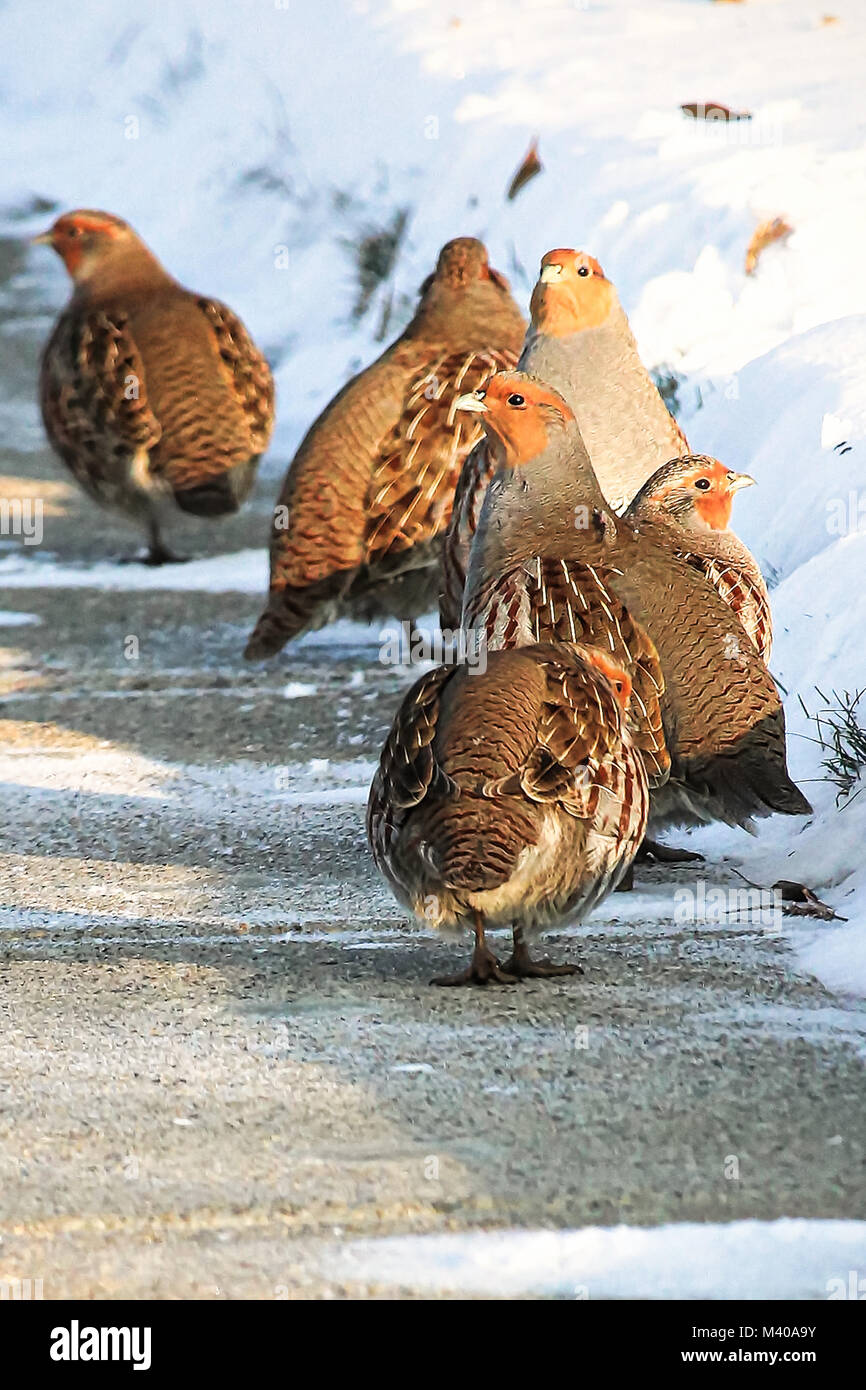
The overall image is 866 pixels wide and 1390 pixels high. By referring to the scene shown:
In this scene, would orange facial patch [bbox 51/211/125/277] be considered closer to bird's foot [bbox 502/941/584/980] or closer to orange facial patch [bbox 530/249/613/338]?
orange facial patch [bbox 530/249/613/338]

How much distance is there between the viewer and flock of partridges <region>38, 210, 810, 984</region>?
14.9 ft

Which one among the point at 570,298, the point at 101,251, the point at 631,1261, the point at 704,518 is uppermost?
the point at 570,298

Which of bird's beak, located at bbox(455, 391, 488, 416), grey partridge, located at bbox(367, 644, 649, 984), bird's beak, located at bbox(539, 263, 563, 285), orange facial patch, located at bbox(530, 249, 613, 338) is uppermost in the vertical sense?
bird's beak, located at bbox(539, 263, 563, 285)

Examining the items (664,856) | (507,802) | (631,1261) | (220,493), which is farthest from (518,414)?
(220,493)

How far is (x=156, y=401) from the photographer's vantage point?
8.74m

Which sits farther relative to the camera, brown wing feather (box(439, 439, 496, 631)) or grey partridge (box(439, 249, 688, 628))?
grey partridge (box(439, 249, 688, 628))

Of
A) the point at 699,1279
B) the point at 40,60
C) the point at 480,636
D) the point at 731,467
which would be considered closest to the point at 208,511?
the point at 731,467

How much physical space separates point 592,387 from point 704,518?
969 millimetres

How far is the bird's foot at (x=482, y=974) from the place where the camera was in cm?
461

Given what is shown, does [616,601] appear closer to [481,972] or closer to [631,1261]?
[481,972]

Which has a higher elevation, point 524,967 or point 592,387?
point 592,387

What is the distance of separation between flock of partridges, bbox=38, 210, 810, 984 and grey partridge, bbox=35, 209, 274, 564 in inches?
0.5

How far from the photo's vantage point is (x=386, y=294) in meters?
12.9

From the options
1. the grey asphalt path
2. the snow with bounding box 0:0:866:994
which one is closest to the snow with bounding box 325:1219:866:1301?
the grey asphalt path
